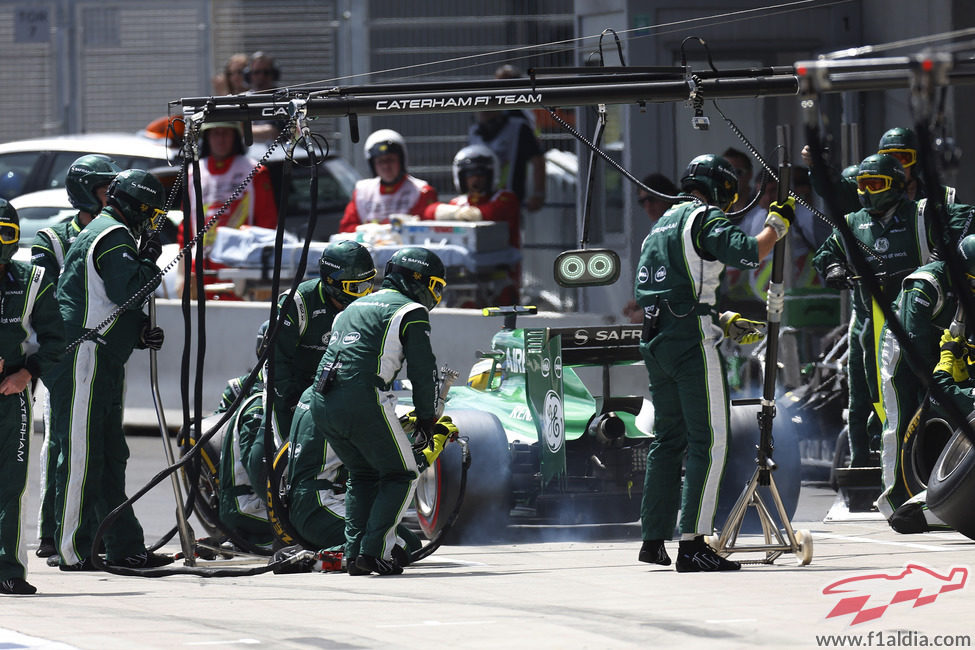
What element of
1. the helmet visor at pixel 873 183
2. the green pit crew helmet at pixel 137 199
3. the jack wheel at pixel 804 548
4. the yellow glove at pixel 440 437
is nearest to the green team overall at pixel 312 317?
the green pit crew helmet at pixel 137 199

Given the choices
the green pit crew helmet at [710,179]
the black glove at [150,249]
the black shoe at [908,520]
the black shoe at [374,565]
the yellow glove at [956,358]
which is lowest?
the black shoe at [374,565]

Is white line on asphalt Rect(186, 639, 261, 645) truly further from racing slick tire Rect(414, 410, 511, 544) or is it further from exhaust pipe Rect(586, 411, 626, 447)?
exhaust pipe Rect(586, 411, 626, 447)

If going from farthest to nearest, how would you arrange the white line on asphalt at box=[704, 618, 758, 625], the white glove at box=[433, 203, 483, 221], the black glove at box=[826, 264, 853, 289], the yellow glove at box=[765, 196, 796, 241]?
the white glove at box=[433, 203, 483, 221] → the black glove at box=[826, 264, 853, 289] → the yellow glove at box=[765, 196, 796, 241] → the white line on asphalt at box=[704, 618, 758, 625]

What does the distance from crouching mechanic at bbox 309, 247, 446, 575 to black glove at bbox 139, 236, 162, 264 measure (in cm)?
134

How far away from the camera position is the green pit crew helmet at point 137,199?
10062mm

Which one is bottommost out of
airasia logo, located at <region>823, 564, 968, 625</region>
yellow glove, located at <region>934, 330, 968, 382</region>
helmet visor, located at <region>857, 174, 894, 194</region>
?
Answer: airasia logo, located at <region>823, 564, 968, 625</region>

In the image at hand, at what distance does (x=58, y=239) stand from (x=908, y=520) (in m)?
4.89

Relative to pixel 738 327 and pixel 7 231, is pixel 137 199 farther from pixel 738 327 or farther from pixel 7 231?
pixel 738 327

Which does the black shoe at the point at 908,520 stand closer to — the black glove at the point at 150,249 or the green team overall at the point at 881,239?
the green team overall at the point at 881,239

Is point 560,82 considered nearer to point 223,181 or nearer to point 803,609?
point 803,609

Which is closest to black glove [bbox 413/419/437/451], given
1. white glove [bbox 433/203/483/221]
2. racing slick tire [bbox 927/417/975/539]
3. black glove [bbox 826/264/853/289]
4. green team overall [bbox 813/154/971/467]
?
racing slick tire [bbox 927/417/975/539]

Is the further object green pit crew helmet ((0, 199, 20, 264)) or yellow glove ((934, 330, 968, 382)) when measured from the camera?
yellow glove ((934, 330, 968, 382))

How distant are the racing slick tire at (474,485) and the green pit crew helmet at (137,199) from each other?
198 cm

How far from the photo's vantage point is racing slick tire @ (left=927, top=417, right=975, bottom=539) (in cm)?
952
